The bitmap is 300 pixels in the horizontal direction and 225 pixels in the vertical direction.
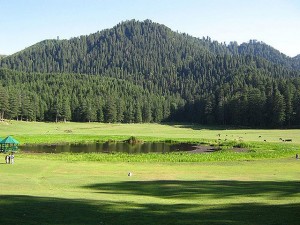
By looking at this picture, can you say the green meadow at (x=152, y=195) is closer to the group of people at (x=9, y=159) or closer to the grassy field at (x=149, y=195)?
the grassy field at (x=149, y=195)

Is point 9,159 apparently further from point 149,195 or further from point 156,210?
point 156,210

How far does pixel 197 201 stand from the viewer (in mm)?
27125

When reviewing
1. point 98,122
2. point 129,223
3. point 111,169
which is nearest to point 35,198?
point 129,223

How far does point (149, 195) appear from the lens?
98.4 feet

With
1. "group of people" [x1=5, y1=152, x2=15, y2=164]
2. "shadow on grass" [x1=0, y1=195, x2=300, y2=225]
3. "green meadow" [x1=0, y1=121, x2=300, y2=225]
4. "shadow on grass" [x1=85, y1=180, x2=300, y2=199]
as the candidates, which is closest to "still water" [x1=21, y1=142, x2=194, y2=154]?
"group of people" [x1=5, y1=152, x2=15, y2=164]

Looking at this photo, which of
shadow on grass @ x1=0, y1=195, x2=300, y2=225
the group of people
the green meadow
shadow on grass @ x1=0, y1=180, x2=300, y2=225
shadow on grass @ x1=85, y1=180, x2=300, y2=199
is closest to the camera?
shadow on grass @ x1=0, y1=195, x2=300, y2=225

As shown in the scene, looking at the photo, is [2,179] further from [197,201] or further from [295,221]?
[295,221]

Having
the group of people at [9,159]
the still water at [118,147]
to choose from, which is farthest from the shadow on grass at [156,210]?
the still water at [118,147]

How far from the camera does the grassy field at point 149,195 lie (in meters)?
20.3

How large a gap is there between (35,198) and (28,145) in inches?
2599

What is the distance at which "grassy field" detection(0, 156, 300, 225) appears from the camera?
2030cm

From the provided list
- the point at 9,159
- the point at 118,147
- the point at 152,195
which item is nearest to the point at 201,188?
the point at 152,195

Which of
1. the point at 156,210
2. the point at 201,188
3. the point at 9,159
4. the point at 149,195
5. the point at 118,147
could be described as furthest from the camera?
the point at 118,147

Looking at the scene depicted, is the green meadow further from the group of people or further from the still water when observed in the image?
the still water
